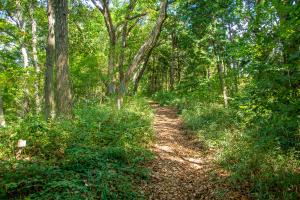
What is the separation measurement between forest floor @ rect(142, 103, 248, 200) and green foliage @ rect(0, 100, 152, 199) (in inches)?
16.6

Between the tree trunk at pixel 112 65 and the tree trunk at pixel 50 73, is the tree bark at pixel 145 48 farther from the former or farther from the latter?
the tree trunk at pixel 112 65

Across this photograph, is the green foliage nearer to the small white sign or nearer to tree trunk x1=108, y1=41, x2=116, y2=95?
the small white sign

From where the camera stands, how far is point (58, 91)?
7395 mm

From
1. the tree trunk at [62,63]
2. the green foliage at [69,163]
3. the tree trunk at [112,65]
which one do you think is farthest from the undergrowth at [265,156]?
the tree trunk at [112,65]

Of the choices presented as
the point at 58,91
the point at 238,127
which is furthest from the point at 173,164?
the point at 58,91

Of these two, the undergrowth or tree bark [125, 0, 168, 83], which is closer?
the undergrowth

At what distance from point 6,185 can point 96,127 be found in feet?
11.6

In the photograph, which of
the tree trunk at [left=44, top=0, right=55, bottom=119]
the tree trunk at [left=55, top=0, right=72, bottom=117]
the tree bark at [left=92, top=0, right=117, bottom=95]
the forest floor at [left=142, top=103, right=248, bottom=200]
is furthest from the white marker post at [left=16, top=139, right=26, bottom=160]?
the tree bark at [left=92, top=0, right=117, bottom=95]

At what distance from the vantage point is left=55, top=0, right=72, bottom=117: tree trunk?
7.40m

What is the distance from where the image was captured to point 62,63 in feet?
24.6

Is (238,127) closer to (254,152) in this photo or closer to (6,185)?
(254,152)

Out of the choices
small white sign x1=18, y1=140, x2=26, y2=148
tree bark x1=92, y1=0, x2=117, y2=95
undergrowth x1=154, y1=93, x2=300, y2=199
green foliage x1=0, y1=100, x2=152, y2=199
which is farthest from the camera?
tree bark x1=92, y1=0, x2=117, y2=95

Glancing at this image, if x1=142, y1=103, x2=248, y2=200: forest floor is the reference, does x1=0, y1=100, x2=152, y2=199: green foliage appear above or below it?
above

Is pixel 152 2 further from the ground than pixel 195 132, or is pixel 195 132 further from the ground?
pixel 152 2
